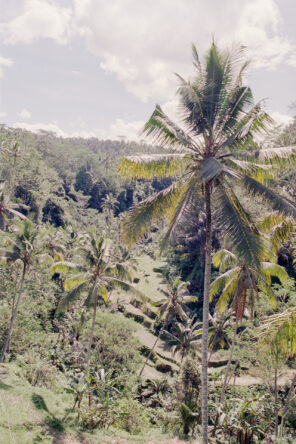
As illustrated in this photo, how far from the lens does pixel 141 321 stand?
34844 millimetres

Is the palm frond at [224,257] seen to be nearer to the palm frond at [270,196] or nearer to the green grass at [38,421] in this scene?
the palm frond at [270,196]

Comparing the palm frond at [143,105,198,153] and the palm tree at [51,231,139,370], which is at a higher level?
the palm frond at [143,105,198,153]

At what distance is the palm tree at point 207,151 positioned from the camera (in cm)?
786

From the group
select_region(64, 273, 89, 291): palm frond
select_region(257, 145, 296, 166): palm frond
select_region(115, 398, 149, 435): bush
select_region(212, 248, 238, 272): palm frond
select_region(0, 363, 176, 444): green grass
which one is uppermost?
select_region(257, 145, 296, 166): palm frond

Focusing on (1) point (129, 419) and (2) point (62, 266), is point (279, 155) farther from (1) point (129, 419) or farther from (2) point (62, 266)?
(1) point (129, 419)

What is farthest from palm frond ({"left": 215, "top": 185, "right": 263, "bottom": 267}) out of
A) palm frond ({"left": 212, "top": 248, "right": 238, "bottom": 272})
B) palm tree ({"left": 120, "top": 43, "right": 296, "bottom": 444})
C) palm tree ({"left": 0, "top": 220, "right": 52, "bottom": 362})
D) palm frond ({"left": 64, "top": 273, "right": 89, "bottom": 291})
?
palm tree ({"left": 0, "top": 220, "right": 52, "bottom": 362})

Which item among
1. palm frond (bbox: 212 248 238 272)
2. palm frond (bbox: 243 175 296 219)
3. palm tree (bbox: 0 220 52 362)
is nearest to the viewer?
palm frond (bbox: 243 175 296 219)

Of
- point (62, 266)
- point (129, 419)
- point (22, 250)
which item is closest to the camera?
point (129, 419)

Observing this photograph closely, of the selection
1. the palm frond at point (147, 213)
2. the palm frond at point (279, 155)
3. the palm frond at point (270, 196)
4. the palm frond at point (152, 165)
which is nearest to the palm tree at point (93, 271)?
the palm frond at point (147, 213)

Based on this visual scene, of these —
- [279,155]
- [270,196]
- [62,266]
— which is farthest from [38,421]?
[279,155]

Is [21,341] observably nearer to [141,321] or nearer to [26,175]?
[141,321]

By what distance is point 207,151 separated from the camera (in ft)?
27.2

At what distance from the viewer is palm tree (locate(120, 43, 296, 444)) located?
7859 millimetres

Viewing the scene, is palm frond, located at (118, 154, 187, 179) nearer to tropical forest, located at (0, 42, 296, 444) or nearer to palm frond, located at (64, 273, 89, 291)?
tropical forest, located at (0, 42, 296, 444)
